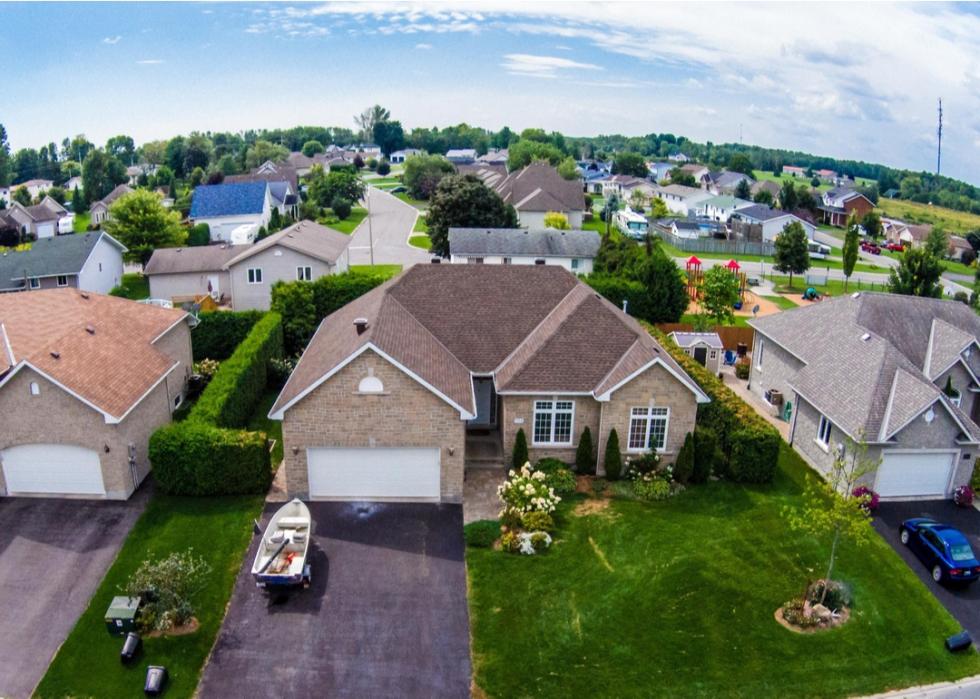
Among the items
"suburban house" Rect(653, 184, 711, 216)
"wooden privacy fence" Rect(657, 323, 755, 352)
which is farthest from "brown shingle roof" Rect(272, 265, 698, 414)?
"suburban house" Rect(653, 184, 711, 216)

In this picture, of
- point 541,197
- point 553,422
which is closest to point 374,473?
point 553,422

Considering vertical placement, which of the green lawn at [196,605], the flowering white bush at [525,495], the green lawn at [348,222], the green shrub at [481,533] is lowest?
the green lawn at [348,222]

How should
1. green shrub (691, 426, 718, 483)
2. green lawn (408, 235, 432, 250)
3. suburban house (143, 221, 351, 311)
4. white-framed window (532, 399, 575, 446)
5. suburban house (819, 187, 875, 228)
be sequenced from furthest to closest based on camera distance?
suburban house (819, 187, 875, 228), green lawn (408, 235, 432, 250), suburban house (143, 221, 351, 311), white-framed window (532, 399, 575, 446), green shrub (691, 426, 718, 483)

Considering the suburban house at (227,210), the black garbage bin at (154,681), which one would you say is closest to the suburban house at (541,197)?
the suburban house at (227,210)

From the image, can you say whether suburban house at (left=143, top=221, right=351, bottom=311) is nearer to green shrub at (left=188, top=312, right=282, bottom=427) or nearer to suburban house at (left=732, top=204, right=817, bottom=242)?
green shrub at (left=188, top=312, right=282, bottom=427)

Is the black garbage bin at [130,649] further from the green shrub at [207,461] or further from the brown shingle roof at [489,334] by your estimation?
the brown shingle roof at [489,334]

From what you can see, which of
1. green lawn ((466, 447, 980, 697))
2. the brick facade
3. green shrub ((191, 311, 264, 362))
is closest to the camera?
green lawn ((466, 447, 980, 697))

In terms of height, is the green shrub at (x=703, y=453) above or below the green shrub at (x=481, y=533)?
above
